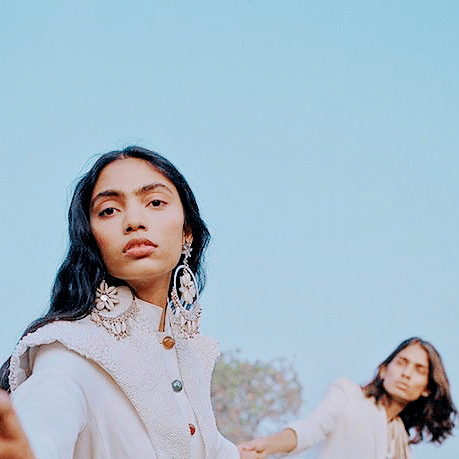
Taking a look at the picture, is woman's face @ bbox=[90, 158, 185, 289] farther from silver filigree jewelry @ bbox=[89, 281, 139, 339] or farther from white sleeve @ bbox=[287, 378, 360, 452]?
white sleeve @ bbox=[287, 378, 360, 452]

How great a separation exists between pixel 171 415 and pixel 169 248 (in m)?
0.26

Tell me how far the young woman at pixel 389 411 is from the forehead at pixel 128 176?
6.77ft

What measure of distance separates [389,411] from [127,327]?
2.46 meters

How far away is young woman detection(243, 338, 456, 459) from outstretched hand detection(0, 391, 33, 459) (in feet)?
8.60

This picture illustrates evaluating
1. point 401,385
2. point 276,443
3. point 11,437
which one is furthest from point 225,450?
point 401,385

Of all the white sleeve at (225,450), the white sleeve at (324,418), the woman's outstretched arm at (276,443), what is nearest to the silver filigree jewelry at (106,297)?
the white sleeve at (225,450)

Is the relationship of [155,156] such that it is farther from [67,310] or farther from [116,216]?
[67,310]

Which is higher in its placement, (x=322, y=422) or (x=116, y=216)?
(x=116, y=216)

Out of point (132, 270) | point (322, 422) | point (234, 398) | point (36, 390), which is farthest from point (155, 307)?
point (234, 398)

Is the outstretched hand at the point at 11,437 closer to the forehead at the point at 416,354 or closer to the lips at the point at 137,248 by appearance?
the lips at the point at 137,248

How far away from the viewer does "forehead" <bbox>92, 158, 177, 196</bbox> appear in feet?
5.11

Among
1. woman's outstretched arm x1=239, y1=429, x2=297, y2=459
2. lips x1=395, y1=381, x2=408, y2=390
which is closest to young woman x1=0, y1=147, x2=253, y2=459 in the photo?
woman's outstretched arm x1=239, y1=429, x2=297, y2=459

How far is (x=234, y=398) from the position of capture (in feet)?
18.6

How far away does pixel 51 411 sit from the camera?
3.90 ft
